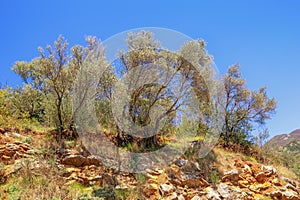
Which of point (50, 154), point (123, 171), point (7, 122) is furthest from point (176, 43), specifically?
point (7, 122)

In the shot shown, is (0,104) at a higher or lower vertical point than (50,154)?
higher

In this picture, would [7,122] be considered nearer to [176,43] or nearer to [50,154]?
[50,154]

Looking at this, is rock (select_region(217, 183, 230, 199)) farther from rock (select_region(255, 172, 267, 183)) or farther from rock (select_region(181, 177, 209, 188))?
rock (select_region(255, 172, 267, 183))

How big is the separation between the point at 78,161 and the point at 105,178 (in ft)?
4.16

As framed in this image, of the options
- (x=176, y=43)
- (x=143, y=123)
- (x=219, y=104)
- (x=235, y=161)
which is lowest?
(x=235, y=161)

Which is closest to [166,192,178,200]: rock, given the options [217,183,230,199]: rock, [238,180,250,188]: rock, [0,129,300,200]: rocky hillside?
[0,129,300,200]: rocky hillside

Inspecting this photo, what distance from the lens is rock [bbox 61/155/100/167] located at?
9316mm

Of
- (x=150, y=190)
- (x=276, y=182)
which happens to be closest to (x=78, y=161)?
(x=150, y=190)

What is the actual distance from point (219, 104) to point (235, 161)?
3798mm

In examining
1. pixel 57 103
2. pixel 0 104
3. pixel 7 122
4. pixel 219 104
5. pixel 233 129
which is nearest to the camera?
pixel 7 122

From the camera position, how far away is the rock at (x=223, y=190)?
30.7ft

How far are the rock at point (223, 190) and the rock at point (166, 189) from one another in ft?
6.16

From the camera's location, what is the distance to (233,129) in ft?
55.4

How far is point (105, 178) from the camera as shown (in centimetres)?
903
